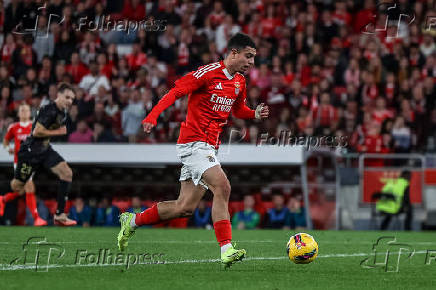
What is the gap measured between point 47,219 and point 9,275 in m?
10.2

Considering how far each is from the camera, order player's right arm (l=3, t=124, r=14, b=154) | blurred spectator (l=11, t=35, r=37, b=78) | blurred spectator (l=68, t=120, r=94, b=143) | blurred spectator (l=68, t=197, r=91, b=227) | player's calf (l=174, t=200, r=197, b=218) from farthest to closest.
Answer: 1. blurred spectator (l=11, t=35, r=37, b=78)
2. blurred spectator (l=68, t=120, r=94, b=143)
3. blurred spectator (l=68, t=197, r=91, b=227)
4. player's right arm (l=3, t=124, r=14, b=154)
5. player's calf (l=174, t=200, r=197, b=218)

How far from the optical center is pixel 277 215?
16.5m

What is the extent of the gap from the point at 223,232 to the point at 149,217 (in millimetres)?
1069

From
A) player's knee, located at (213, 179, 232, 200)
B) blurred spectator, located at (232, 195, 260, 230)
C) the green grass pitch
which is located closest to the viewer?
the green grass pitch

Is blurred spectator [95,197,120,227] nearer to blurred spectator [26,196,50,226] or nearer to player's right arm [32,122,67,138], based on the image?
blurred spectator [26,196,50,226]

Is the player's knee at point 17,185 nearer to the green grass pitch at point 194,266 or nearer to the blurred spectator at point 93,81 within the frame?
the green grass pitch at point 194,266

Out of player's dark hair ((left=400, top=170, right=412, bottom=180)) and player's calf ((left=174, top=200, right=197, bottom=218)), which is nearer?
player's calf ((left=174, top=200, right=197, bottom=218))

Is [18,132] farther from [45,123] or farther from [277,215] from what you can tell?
[277,215]

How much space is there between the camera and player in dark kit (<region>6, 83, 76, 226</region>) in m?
12.5

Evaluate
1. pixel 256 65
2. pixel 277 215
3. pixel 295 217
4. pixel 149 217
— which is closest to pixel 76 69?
pixel 256 65

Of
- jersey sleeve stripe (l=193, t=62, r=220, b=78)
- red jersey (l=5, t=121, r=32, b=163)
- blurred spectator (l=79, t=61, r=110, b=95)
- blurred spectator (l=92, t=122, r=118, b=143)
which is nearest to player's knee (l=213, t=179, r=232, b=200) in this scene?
jersey sleeve stripe (l=193, t=62, r=220, b=78)

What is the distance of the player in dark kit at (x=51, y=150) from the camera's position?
12.5 metres

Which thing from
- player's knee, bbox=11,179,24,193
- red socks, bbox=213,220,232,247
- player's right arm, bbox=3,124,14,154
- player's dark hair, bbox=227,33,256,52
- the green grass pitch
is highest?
player's dark hair, bbox=227,33,256,52

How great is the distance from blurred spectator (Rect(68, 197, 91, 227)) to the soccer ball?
31.0ft
